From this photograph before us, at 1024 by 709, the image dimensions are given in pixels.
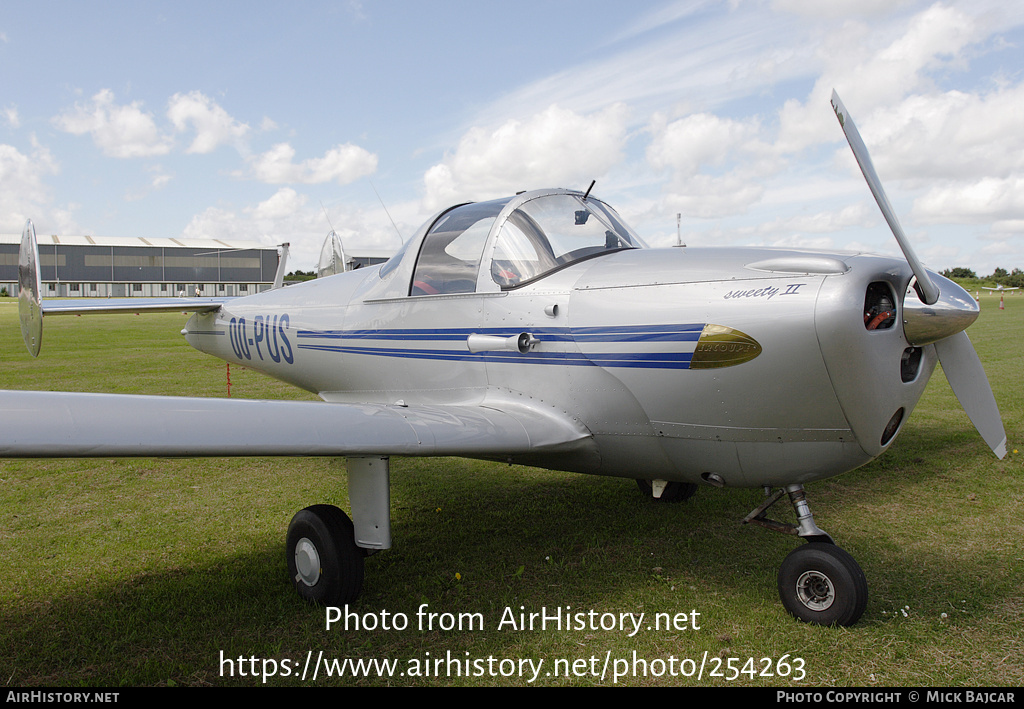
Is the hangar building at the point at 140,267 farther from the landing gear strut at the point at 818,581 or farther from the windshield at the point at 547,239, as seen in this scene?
the landing gear strut at the point at 818,581

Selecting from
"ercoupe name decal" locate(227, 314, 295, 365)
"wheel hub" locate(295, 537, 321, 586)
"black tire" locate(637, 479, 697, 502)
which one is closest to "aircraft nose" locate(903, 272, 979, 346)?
"black tire" locate(637, 479, 697, 502)

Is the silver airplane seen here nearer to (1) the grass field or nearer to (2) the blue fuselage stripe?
(2) the blue fuselage stripe

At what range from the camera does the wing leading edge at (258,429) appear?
103 inches

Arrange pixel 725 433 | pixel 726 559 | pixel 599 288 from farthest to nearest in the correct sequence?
pixel 726 559
pixel 599 288
pixel 725 433

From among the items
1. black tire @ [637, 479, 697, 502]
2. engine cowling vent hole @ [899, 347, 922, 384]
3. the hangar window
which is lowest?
black tire @ [637, 479, 697, 502]

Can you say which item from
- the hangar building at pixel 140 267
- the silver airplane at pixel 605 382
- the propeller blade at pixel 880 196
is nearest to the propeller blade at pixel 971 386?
the silver airplane at pixel 605 382

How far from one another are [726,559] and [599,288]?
6.50 ft

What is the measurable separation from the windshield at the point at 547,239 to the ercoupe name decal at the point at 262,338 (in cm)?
263

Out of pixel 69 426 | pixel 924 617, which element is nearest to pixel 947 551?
pixel 924 617

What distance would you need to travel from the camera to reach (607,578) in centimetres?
407

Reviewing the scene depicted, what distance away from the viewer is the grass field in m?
3.16

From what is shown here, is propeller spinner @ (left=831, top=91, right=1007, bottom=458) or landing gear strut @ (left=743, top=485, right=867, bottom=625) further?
landing gear strut @ (left=743, top=485, right=867, bottom=625)
